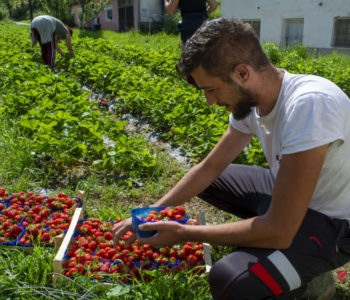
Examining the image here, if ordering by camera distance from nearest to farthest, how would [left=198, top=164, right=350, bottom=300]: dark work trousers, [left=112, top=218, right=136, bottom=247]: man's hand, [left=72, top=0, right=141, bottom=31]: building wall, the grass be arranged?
[left=198, top=164, right=350, bottom=300]: dark work trousers, the grass, [left=112, top=218, right=136, bottom=247]: man's hand, [left=72, top=0, right=141, bottom=31]: building wall

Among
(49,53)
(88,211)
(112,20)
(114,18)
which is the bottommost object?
(88,211)

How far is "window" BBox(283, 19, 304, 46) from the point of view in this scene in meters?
14.0

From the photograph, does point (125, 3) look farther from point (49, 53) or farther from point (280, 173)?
point (280, 173)

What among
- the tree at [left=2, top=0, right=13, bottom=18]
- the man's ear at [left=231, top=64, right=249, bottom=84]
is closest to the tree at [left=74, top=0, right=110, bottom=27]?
the man's ear at [left=231, top=64, right=249, bottom=84]

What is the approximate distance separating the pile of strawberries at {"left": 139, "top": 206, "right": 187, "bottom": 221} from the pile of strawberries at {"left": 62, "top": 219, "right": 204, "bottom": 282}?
20cm

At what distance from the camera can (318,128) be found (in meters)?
1.64

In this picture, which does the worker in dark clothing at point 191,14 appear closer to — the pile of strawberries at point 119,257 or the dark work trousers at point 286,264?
the pile of strawberries at point 119,257

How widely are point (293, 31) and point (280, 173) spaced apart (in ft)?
46.1

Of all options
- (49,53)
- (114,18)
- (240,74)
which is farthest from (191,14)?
(114,18)

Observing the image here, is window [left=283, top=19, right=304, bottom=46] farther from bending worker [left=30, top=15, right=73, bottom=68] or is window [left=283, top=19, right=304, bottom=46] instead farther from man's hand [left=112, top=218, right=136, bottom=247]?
man's hand [left=112, top=218, right=136, bottom=247]

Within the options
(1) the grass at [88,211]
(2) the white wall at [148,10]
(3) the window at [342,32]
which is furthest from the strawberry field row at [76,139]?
(2) the white wall at [148,10]

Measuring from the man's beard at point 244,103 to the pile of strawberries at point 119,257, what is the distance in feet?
3.17

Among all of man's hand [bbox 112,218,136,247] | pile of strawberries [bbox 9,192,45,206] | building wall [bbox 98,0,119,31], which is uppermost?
building wall [bbox 98,0,119,31]

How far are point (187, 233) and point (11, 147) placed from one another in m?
2.60
